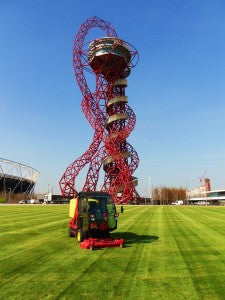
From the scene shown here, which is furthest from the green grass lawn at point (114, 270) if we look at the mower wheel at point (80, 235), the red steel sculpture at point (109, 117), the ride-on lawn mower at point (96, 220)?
the red steel sculpture at point (109, 117)

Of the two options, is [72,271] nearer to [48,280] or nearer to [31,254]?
[48,280]

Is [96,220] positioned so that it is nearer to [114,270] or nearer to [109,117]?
[114,270]

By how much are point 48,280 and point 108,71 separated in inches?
3067

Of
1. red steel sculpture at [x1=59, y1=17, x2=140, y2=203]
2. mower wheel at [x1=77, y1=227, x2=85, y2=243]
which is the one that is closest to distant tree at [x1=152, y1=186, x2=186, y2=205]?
red steel sculpture at [x1=59, y1=17, x2=140, y2=203]

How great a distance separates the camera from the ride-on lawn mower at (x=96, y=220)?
43.3 ft

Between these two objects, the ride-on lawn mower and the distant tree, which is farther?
the distant tree

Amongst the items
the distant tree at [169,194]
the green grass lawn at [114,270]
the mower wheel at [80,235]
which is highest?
the distant tree at [169,194]

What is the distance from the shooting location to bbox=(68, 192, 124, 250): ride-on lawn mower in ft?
43.3

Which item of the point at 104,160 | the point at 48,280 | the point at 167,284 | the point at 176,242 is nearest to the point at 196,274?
the point at 167,284

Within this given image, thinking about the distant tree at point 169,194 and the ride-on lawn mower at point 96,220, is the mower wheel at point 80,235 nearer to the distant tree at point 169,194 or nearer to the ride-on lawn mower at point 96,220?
the ride-on lawn mower at point 96,220

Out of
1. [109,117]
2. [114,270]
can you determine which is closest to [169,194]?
[109,117]

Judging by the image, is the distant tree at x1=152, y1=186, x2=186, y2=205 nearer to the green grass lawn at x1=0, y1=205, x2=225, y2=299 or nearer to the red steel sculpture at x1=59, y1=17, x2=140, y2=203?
the red steel sculpture at x1=59, y1=17, x2=140, y2=203

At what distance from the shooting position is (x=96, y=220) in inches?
531

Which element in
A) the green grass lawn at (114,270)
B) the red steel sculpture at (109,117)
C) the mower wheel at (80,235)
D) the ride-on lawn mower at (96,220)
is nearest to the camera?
the green grass lawn at (114,270)
